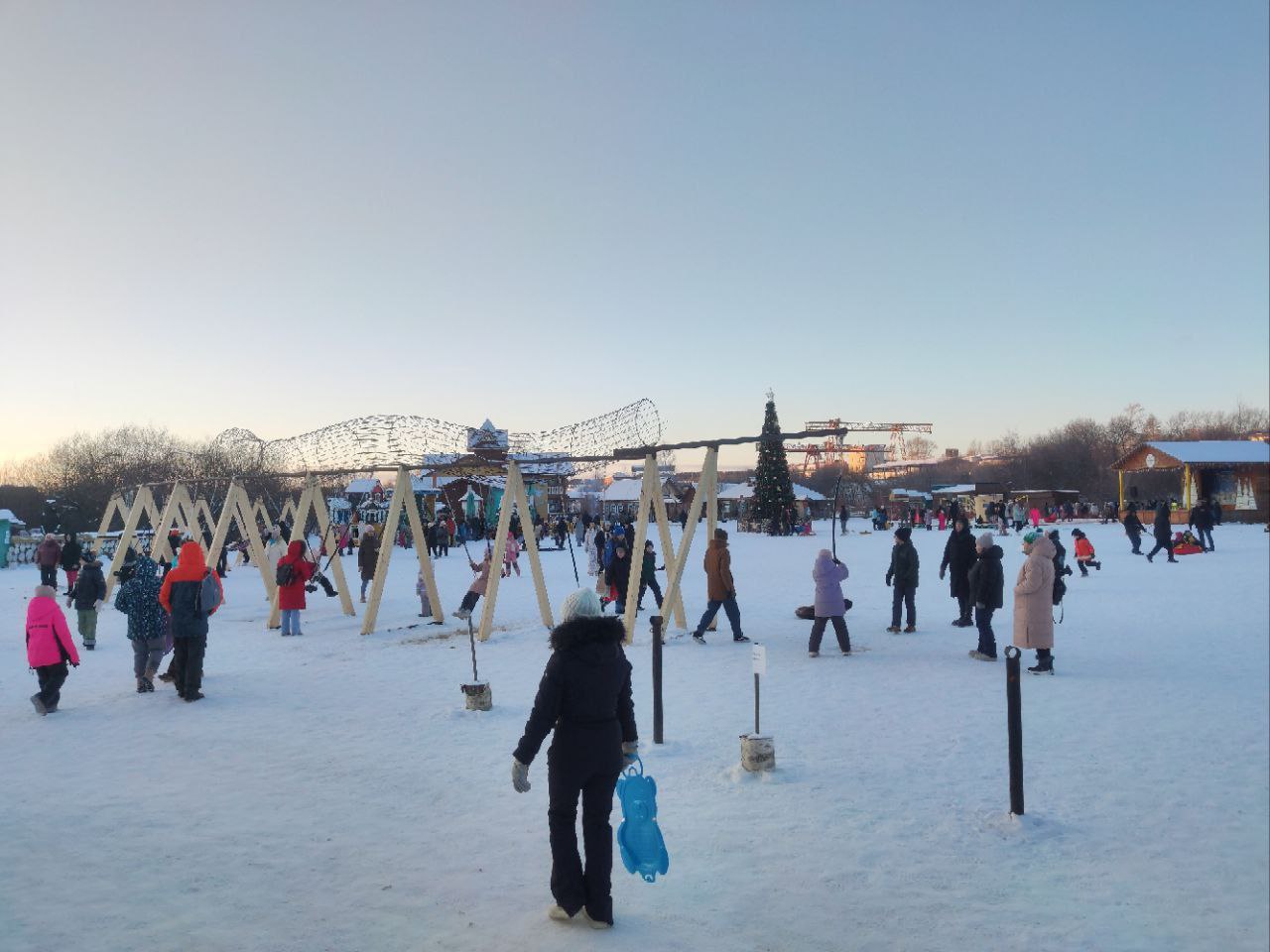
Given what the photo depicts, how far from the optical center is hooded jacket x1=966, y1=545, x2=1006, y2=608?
10438mm

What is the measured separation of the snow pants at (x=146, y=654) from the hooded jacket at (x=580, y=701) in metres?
7.05

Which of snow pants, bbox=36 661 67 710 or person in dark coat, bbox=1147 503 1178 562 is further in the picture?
person in dark coat, bbox=1147 503 1178 562

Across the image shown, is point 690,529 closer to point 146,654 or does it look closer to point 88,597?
point 146,654

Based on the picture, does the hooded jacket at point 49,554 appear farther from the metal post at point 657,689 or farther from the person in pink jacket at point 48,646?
the metal post at point 657,689

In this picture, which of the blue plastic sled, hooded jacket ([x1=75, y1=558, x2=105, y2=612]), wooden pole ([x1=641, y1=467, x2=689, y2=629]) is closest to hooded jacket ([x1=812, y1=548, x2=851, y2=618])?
wooden pole ([x1=641, y1=467, x2=689, y2=629])

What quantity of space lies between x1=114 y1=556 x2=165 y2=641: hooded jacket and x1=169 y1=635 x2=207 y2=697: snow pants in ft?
1.70

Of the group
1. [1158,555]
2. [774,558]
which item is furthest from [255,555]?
[1158,555]

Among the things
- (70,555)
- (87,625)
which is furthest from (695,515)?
(70,555)

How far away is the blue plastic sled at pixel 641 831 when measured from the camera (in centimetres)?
441

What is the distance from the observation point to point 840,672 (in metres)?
9.90

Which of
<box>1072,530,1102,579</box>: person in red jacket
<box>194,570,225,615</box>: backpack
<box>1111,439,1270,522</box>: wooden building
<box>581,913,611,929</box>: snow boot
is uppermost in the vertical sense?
<box>1111,439,1270,522</box>: wooden building

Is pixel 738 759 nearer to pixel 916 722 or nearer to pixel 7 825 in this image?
pixel 916 722

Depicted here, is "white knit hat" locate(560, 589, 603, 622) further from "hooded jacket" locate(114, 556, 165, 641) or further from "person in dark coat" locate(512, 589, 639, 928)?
"hooded jacket" locate(114, 556, 165, 641)

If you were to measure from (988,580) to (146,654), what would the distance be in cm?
960
